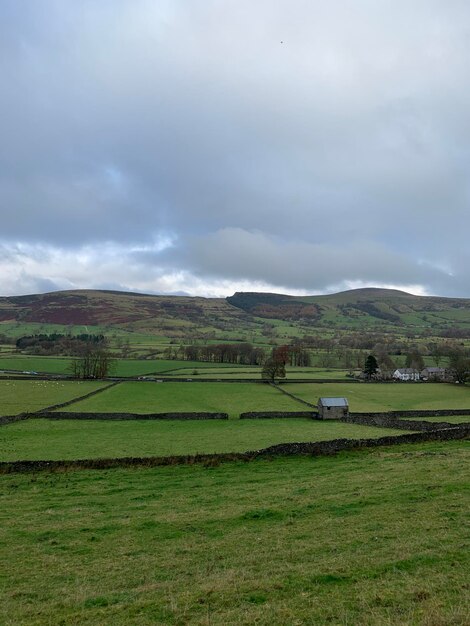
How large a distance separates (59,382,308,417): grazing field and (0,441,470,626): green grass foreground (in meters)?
27.6

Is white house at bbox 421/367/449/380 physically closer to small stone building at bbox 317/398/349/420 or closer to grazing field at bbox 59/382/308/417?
grazing field at bbox 59/382/308/417

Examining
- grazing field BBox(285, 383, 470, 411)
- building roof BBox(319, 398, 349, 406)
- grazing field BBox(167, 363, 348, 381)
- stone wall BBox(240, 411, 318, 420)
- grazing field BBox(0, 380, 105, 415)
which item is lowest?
grazing field BBox(0, 380, 105, 415)

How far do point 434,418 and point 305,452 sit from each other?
2339cm

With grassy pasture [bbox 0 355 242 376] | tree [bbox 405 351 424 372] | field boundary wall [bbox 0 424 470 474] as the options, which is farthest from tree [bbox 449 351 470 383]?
field boundary wall [bbox 0 424 470 474]

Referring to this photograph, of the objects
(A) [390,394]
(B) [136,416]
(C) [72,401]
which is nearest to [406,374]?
(A) [390,394]

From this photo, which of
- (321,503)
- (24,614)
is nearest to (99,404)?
(321,503)

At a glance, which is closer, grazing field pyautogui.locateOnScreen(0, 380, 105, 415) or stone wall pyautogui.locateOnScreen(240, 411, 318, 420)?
stone wall pyautogui.locateOnScreen(240, 411, 318, 420)

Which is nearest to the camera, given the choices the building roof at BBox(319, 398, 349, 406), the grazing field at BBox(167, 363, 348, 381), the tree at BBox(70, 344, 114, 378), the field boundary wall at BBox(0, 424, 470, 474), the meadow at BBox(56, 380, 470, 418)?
the field boundary wall at BBox(0, 424, 470, 474)

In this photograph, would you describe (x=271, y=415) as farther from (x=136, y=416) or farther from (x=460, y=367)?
(x=460, y=367)

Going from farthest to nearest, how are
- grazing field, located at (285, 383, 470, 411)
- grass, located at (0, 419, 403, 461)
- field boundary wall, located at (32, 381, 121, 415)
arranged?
grazing field, located at (285, 383, 470, 411)
field boundary wall, located at (32, 381, 121, 415)
grass, located at (0, 419, 403, 461)

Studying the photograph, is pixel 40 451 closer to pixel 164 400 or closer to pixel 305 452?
pixel 305 452

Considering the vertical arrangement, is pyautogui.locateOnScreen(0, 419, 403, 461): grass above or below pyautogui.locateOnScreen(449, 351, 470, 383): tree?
below

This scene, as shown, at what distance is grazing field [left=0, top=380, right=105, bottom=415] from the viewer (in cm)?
5172

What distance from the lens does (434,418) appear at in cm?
4616
